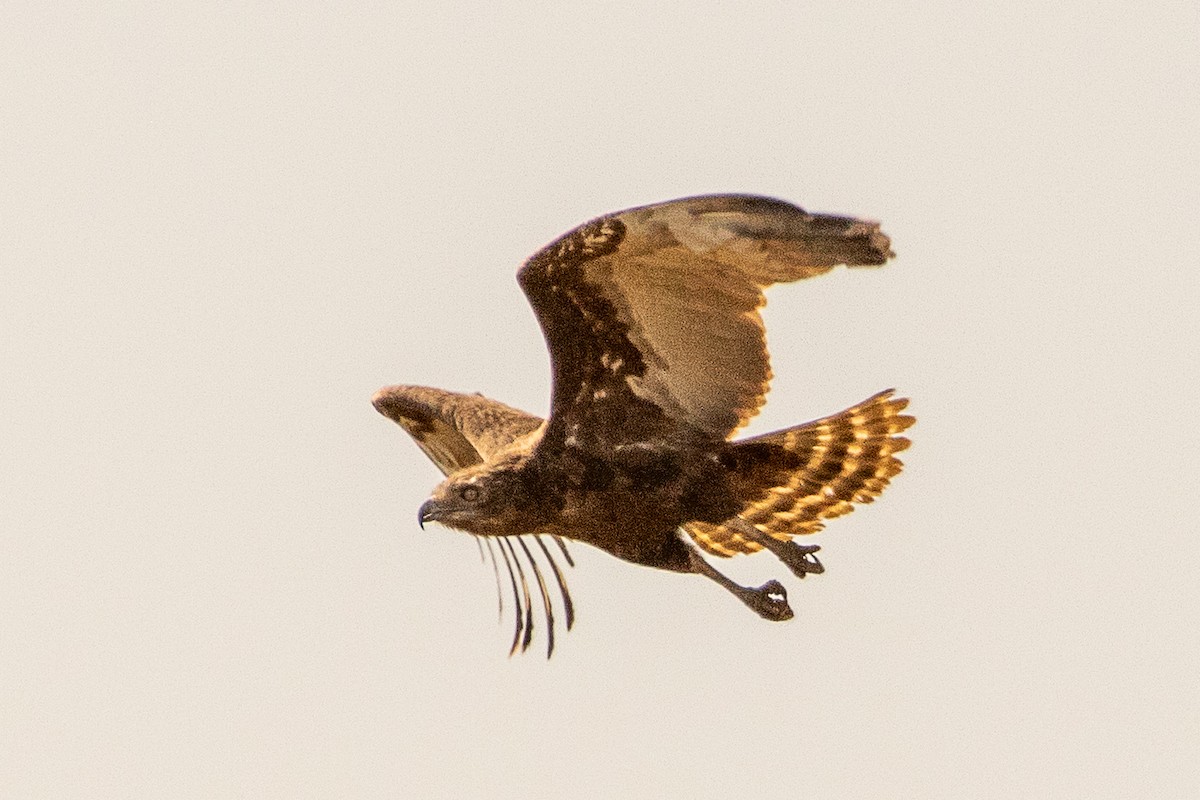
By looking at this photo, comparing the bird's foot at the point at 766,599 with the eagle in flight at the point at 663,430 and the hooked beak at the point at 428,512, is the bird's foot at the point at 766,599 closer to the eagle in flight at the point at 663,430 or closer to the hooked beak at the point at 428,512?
the eagle in flight at the point at 663,430

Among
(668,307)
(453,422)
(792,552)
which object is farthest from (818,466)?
(453,422)

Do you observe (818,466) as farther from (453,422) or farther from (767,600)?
(453,422)

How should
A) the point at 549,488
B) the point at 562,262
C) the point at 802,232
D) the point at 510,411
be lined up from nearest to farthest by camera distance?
the point at 802,232
the point at 562,262
the point at 549,488
the point at 510,411

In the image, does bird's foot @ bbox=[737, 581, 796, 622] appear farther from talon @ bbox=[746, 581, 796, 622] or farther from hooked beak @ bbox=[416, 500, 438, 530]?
hooked beak @ bbox=[416, 500, 438, 530]

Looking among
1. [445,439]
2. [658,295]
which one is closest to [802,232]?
[658,295]

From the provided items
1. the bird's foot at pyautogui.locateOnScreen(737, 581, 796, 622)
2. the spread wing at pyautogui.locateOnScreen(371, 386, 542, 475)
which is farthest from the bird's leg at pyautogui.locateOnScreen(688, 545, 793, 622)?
the spread wing at pyautogui.locateOnScreen(371, 386, 542, 475)

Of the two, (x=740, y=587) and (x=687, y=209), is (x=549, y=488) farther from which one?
(x=687, y=209)

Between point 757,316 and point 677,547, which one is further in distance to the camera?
point 677,547

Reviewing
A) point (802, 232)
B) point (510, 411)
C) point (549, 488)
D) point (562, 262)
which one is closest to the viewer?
point (802, 232)
